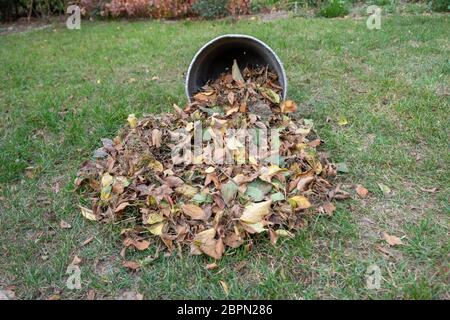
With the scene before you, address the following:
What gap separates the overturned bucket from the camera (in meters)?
3.38

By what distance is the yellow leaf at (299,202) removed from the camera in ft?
8.02

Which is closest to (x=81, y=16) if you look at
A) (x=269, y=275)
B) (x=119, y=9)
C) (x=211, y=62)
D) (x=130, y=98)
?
(x=119, y=9)

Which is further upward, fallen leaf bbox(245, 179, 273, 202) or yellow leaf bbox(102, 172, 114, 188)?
yellow leaf bbox(102, 172, 114, 188)

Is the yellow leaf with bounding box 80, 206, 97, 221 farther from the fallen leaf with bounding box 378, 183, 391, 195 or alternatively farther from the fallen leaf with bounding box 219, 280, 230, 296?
the fallen leaf with bounding box 378, 183, 391, 195

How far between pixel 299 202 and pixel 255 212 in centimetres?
29

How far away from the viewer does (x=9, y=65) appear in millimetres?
5418

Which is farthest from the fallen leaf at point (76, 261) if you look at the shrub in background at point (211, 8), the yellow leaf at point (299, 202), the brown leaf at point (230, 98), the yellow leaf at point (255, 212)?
the shrub in background at point (211, 8)

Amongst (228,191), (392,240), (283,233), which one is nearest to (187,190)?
(228,191)

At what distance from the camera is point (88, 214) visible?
→ 8.65ft

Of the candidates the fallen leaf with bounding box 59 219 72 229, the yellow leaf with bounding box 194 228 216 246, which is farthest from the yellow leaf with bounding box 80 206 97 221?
the yellow leaf with bounding box 194 228 216 246

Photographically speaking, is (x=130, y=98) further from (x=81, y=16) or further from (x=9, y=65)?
(x=81, y=16)

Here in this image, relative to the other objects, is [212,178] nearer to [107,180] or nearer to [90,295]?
[107,180]

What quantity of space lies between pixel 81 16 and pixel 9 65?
330 centimetres

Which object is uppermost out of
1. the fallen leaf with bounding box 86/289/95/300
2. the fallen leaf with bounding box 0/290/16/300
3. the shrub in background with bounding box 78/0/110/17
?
the shrub in background with bounding box 78/0/110/17
